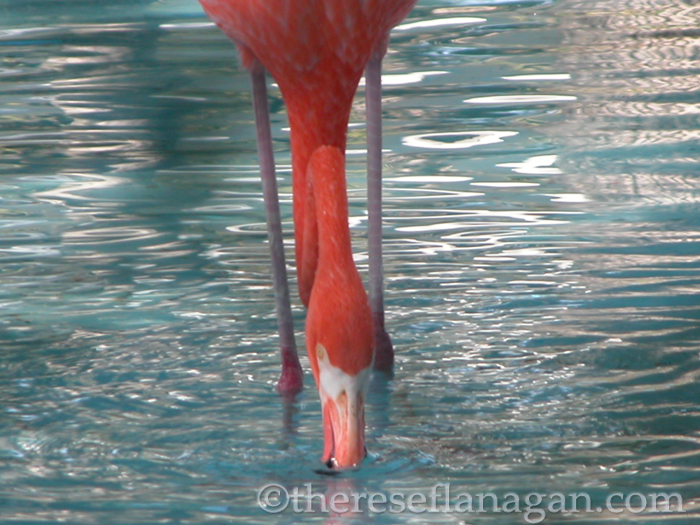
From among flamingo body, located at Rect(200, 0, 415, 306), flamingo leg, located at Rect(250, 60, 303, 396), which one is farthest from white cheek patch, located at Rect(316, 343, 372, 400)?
→ flamingo leg, located at Rect(250, 60, 303, 396)

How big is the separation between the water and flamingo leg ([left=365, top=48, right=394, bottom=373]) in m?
0.09

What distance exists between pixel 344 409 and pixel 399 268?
1633 millimetres

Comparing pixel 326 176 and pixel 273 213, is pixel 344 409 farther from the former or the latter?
pixel 273 213

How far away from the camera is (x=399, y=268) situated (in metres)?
3.82

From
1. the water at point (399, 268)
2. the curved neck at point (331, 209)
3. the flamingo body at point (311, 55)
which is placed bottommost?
the water at point (399, 268)

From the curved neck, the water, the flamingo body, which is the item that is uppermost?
the flamingo body

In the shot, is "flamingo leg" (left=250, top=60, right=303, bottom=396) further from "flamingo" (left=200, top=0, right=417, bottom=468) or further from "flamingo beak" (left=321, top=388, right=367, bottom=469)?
"flamingo beak" (left=321, top=388, right=367, bottom=469)

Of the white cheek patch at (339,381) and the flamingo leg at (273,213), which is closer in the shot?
the white cheek patch at (339,381)

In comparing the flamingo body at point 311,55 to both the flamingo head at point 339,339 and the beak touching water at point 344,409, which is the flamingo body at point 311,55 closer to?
the flamingo head at point 339,339

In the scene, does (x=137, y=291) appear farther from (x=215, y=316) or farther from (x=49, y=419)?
(x=49, y=419)

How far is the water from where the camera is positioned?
7.59 feet

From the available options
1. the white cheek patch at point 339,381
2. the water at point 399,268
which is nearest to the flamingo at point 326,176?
the white cheek patch at point 339,381

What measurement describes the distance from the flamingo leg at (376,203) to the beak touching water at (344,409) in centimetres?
74

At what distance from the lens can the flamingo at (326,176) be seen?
2.23 metres
